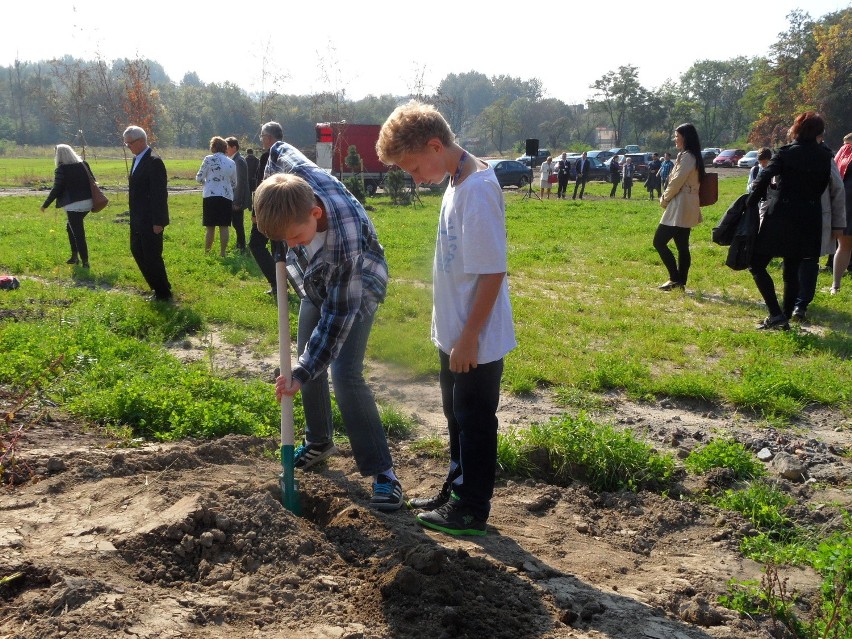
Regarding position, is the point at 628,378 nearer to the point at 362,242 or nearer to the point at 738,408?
the point at 738,408

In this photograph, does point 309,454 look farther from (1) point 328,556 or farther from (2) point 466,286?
(2) point 466,286

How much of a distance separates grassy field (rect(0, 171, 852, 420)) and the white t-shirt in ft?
8.69

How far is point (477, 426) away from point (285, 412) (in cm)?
95

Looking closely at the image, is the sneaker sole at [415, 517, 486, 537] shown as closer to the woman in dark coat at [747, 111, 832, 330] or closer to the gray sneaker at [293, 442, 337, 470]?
the gray sneaker at [293, 442, 337, 470]

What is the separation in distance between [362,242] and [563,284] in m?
7.55

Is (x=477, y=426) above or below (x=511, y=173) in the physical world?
below

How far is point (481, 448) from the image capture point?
3.55 metres

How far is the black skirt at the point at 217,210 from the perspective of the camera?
465 inches

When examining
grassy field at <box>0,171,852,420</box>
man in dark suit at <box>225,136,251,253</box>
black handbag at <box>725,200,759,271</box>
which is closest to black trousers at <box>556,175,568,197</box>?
grassy field at <box>0,171,852,420</box>

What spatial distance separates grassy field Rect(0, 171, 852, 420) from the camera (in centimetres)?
614

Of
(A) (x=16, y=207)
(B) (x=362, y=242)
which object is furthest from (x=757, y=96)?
(B) (x=362, y=242)

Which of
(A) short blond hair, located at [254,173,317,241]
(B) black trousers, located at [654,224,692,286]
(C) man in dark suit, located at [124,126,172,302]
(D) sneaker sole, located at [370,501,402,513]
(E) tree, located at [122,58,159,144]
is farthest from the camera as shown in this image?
(E) tree, located at [122,58,159,144]

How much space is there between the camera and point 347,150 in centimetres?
3042

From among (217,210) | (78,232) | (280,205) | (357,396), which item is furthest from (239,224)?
(280,205)
